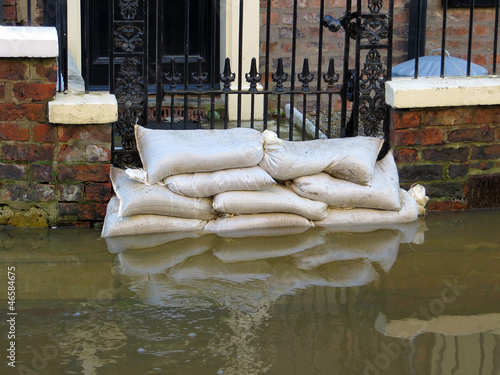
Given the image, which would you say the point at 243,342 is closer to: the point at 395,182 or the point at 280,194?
the point at 280,194

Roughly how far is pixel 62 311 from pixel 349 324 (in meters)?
1.18

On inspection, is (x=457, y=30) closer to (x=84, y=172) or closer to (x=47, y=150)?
(x=84, y=172)

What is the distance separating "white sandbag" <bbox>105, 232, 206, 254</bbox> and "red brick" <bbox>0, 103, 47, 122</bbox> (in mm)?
790

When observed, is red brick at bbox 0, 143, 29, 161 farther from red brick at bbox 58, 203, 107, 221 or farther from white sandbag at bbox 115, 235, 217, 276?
white sandbag at bbox 115, 235, 217, 276

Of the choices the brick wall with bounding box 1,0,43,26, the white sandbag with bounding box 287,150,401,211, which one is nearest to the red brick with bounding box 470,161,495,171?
the white sandbag with bounding box 287,150,401,211

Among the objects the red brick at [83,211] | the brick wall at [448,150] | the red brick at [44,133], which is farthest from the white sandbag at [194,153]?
the brick wall at [448,150]

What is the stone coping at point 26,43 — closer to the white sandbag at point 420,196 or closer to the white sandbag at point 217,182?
the white sandbag at point 217,182

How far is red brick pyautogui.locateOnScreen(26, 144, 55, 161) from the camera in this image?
4469 mm

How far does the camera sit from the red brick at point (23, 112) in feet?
14.4

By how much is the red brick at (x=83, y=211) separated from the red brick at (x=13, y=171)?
27 centimetres

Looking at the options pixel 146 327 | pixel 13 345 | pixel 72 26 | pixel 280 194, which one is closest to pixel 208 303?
pixel 146 327

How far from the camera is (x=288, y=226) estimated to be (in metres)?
4.50

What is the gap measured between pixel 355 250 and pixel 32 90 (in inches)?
76.9

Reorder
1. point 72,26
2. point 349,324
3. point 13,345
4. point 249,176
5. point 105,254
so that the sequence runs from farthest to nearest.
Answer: point 72,26 < point 249,176 < point 105,254 < point 349,324 < point 13,345
